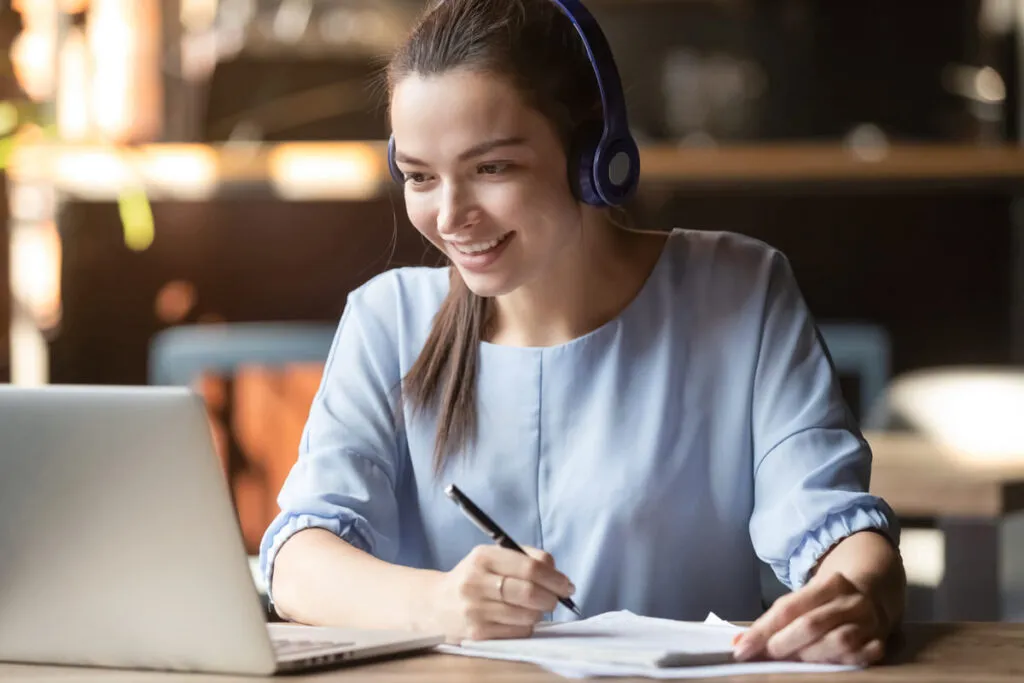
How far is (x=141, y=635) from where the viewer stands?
91 centimetres

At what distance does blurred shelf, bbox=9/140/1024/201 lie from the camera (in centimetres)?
327

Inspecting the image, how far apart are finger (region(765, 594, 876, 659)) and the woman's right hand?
15cm

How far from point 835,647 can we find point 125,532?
466mm

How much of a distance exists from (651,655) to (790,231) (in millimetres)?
3022

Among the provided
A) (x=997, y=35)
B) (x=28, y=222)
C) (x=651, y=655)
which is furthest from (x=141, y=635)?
(x=997, y=35)

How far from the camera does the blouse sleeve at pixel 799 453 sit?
1.18 metres

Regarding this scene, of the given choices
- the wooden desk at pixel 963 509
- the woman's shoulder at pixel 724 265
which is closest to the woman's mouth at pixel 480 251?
the woman's shoulder at pixel 724 265

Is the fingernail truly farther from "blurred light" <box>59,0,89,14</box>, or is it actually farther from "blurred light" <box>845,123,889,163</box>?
"blurred light" <box>59,0,89,14</box>

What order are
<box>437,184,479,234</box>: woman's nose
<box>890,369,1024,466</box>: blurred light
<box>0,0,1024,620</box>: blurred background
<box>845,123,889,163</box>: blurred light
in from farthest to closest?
<box>845,123,889,163</box>: blurred light → <box>0,0,1024,620</box>: blurred background → <box>890,369,1024,466</box>: blurred light → <box>437,184,479,234</box>: woman's nose

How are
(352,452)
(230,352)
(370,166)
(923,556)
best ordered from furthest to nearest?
(370,166) < (230,352) < (923,556) < (352,452)

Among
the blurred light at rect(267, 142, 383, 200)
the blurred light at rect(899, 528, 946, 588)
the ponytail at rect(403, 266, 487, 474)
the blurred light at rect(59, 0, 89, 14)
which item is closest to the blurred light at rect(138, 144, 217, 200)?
the blurred light at rect(267, 142, 383, 200)

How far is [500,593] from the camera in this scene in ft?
3.31

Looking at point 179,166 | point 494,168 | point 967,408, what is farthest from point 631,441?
point 179,166

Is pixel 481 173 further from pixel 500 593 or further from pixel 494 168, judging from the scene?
pixel 500 593
